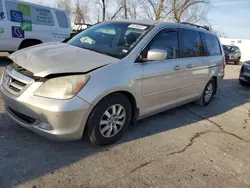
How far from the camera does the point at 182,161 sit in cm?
317

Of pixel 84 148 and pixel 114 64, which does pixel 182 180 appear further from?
pixel 114 64

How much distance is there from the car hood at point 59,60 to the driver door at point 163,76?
25.9 inches

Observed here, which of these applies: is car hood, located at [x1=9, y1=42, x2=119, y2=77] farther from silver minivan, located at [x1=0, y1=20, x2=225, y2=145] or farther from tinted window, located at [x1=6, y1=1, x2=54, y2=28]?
tinted window, located at [x1=6, y1=1, x2=54, y2=28]

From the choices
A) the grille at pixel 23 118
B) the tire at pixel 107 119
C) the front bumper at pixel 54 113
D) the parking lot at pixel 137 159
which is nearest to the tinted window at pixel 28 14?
the parking lot at pixel 137 159

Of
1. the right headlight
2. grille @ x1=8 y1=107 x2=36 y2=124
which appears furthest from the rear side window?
the right headlight

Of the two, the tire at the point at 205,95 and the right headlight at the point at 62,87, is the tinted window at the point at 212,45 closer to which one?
the tire at the point at 205,95

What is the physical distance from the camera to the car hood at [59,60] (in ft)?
9.21

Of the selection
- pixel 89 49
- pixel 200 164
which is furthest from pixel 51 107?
pixel 200 164

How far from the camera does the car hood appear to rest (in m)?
2.81

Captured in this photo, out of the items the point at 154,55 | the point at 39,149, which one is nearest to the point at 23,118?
the point at 39,149

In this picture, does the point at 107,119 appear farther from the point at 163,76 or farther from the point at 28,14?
the point at 28,14

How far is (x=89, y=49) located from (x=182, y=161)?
2038 mm

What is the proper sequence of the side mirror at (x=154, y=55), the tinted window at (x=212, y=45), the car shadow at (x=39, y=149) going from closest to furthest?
the car shadow at (x=39, y=149) → the side mirror at (x=154, y=55) → the tinted window at (x=212, y=45)

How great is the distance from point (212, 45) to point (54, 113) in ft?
14.2
